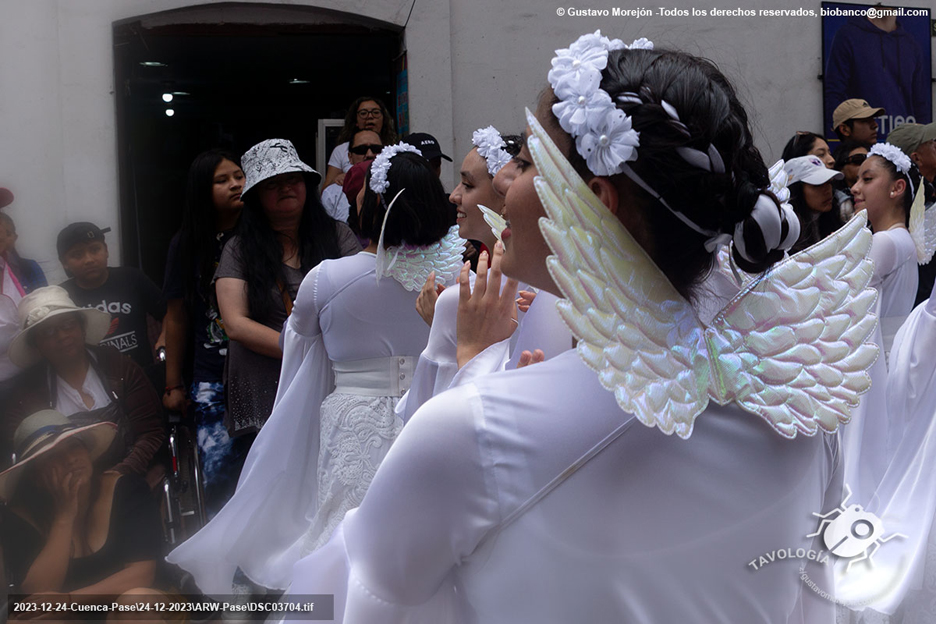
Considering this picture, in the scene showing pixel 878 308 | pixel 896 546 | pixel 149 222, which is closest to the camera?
pixel 896 546

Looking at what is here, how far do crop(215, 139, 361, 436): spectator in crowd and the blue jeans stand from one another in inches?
4.5

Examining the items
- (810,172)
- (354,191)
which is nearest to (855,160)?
(810,172)

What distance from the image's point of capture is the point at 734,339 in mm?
1152

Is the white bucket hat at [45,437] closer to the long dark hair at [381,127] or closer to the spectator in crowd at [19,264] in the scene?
the spectator in crowd at [19,264]

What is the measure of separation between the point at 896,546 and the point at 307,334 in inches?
86.3

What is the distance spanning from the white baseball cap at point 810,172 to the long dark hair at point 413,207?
241 centimetres

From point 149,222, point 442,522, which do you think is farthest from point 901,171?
point 149,222

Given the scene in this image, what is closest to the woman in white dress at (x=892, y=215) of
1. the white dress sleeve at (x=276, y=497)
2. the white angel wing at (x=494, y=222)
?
the white dress sleeve at (x=276, y=497)

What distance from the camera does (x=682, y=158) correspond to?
3.65 feet

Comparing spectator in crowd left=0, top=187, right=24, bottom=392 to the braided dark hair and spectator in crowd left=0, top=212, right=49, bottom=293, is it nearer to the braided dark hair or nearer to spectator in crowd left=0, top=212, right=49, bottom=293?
spectator in crowd left=0, top=212, right=49, bottom=293

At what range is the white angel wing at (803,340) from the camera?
112cm

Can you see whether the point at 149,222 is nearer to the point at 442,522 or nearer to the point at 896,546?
the point at 896,546

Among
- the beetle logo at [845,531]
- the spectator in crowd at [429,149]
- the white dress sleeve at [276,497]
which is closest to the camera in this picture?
the beetle logo at [845,531]

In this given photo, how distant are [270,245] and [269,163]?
401mm
